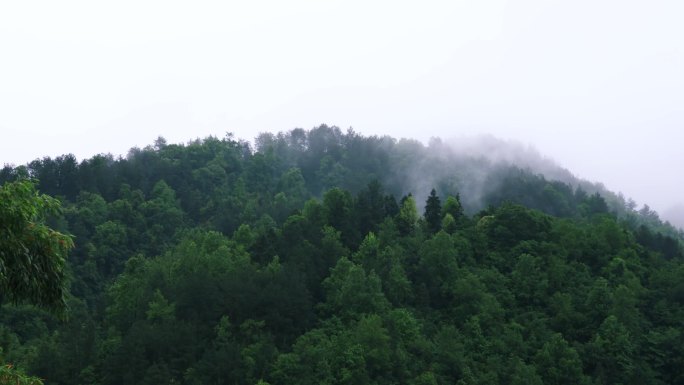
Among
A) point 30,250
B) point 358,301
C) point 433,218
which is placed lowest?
point 358,301

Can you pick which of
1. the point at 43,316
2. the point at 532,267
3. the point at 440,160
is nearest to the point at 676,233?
the point at 440,160

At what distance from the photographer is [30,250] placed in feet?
41.3

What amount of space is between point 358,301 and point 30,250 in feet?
210

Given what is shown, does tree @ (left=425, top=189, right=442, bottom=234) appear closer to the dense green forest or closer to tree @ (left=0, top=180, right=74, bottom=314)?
the dense green forest

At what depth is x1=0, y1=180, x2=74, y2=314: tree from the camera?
12219 mm

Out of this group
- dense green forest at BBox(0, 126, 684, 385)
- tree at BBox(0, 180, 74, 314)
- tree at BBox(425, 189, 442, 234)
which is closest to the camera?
tree at BBox(0, 180, 74, 314)

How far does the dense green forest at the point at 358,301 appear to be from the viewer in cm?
6625

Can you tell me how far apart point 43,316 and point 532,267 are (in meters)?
45.7

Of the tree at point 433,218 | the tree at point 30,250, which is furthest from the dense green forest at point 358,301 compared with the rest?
the tree at point 30,250

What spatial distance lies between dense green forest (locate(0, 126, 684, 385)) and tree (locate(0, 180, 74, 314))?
5076 cm

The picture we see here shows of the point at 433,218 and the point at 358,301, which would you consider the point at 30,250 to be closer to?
the point at 358,301

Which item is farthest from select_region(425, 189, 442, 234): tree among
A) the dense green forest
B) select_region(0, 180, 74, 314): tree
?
select_region(0, 180, 74, 314): tree

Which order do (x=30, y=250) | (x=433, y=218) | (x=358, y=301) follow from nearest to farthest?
(x=30, y=250) < (x=358, y=301) < (x=433, y=218)

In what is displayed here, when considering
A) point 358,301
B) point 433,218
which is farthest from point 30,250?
point 433,218
